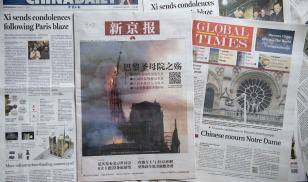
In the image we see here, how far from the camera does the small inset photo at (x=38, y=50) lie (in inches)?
24.6

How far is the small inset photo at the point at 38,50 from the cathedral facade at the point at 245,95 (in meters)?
0.28

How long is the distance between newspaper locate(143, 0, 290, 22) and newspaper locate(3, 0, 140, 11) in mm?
34

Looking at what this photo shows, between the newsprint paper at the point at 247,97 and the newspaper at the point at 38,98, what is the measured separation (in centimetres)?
22

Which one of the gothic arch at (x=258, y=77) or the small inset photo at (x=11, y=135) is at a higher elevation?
the gothic arch at (x=258, y=77)

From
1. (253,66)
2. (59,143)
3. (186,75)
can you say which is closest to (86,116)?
(59,143)

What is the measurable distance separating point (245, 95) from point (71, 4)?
0.33 metres

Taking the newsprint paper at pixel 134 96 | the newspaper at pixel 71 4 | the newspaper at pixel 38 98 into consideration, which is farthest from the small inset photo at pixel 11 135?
the newspaper at pixel 71 4

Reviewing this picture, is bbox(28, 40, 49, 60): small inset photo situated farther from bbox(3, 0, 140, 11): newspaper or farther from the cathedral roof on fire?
the cathedral roof on fire

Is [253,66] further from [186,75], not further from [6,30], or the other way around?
[6,30]

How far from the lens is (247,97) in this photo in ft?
2.13

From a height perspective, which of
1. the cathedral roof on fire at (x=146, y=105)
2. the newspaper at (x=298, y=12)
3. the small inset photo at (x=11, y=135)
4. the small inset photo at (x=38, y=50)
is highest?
the newspaper at (x=298, y=12)

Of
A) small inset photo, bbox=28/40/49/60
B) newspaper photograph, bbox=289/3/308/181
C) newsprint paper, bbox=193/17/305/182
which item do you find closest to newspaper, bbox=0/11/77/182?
small inset photo, bbox=28/40/49/60

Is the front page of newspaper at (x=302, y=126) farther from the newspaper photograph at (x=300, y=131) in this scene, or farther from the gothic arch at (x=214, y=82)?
the gothic arch at (x=214, y=82)

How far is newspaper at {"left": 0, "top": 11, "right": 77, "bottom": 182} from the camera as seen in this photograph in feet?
2.04
